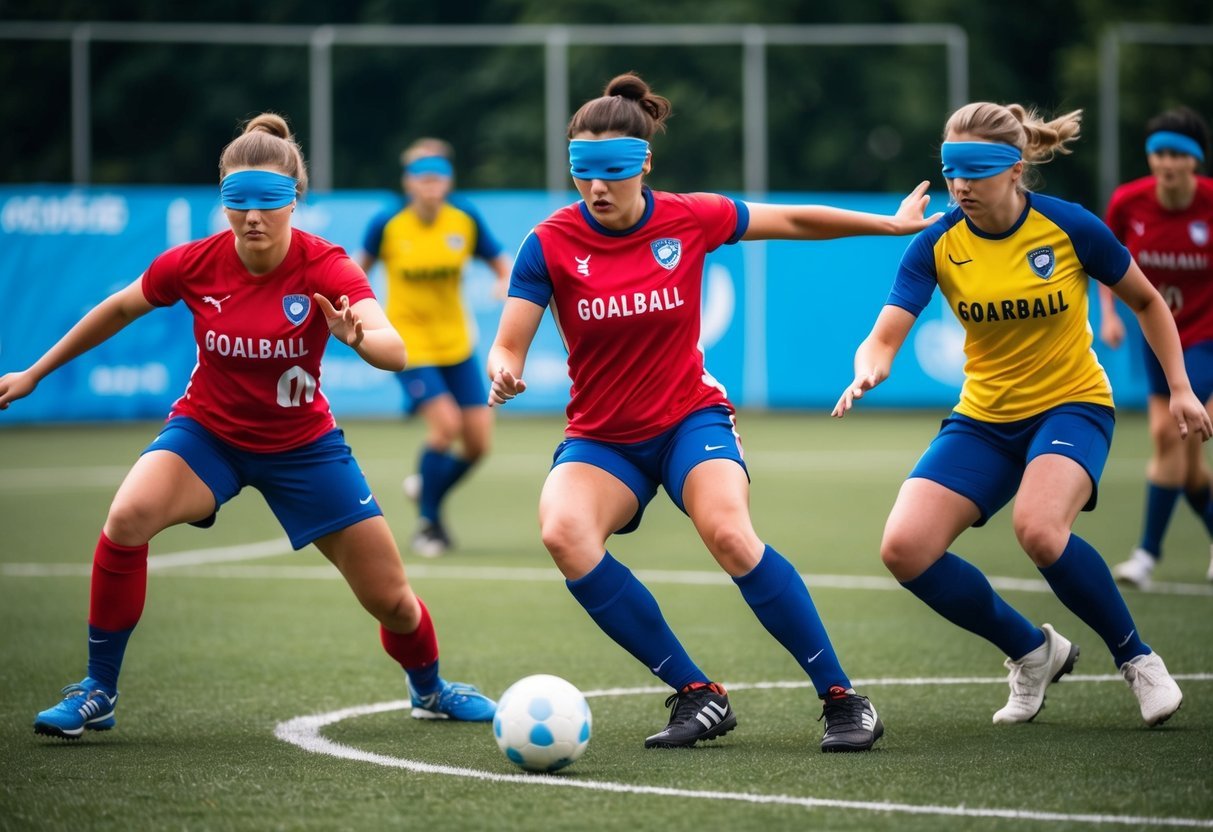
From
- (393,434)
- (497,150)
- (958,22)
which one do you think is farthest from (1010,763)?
(958,22)

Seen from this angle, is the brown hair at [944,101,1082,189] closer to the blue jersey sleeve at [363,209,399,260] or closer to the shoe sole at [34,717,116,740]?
the shoe sole at [34,717,116,740]

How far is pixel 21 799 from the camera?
5.11 meters

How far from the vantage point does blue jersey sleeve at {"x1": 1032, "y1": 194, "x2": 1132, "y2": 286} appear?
6090 millimetres

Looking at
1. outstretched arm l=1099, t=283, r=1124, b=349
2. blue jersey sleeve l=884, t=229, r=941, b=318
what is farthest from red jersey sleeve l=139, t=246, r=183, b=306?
outstretched arm l=1099, t=283, r=1124, b=349

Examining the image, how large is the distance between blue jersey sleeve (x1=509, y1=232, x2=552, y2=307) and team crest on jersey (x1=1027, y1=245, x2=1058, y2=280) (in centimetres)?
166

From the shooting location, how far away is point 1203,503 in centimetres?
991

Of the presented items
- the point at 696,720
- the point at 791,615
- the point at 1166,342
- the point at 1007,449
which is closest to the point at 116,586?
the point at 696,720

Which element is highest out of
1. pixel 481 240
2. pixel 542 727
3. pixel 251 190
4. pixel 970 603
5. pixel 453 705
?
pixel 251 190

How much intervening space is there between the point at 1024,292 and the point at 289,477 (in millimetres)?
2602

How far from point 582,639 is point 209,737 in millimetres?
2461

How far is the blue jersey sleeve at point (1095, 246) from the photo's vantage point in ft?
20.0

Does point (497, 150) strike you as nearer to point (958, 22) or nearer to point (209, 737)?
point (958, 22)

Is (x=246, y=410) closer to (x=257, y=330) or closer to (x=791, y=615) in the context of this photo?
(x=257, y=330)

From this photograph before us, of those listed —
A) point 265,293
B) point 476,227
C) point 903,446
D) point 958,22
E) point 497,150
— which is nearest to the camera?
point 265,293
